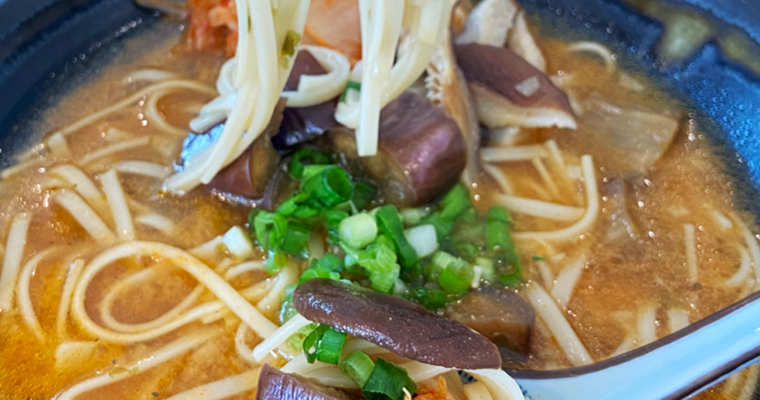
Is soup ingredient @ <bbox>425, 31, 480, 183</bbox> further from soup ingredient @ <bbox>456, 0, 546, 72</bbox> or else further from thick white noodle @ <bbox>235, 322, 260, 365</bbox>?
thick white noodle @ <bbox>235, 322, 260, 365</bbox>

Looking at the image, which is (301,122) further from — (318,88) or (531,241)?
(531,241)

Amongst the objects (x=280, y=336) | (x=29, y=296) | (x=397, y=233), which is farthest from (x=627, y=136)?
(x=29, y=296)

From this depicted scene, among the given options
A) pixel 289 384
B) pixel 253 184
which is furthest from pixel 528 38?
pixel 289 384

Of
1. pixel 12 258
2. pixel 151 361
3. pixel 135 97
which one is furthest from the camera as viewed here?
pixel 135 97

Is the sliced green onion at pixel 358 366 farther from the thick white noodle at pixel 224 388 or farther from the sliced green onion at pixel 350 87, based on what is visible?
the sliced green onion at pixel 350 87

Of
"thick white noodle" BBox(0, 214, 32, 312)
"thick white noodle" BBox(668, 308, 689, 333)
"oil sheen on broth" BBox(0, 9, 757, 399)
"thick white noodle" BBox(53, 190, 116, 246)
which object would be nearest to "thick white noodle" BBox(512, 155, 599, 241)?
"oil sheen on broth" BBox(0, 9, 757, 399)

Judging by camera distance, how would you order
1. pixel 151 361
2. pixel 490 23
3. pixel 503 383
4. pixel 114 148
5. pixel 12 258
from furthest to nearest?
pixel 490 23 → pixel 114 148 → pixel 12 258 → pixel 151 361 → pixel 503 383

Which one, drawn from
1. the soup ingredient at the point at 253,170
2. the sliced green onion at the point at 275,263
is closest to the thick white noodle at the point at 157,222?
the soup ingredient at the point at 253,170
